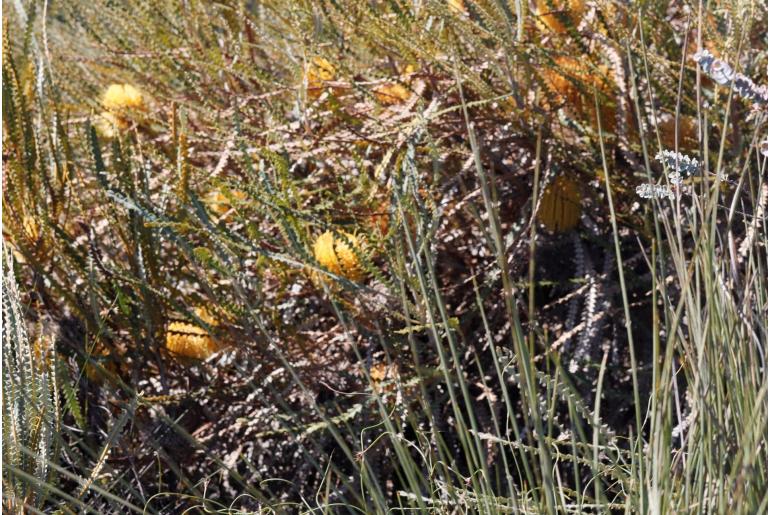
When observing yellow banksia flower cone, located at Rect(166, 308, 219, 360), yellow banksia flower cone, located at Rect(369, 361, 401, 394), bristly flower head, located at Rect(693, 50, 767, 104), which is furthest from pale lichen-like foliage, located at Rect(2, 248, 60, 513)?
bristly flower head, located at Rect(693, 50, 767, 104)

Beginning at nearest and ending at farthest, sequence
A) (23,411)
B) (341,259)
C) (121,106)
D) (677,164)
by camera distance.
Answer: (677,164) < (23,411) < (341,259) < (121,106)

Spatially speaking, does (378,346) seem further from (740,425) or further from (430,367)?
(740,425)

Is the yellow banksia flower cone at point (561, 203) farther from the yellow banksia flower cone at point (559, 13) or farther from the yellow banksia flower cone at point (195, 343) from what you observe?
the yellow banksia flower cone at point (195, 343)

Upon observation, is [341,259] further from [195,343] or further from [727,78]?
[727,78]

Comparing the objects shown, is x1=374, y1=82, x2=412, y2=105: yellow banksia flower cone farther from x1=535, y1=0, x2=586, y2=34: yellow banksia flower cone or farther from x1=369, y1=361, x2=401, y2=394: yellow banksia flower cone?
x1=369, y1=361, x2=401, y2=394: yellow banksia flower cone

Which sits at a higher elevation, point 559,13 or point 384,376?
point 559,13

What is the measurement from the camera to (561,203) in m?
1.34

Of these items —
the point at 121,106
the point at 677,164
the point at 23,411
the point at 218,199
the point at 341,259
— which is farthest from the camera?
the point at 121,106

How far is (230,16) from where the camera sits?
5.80ft

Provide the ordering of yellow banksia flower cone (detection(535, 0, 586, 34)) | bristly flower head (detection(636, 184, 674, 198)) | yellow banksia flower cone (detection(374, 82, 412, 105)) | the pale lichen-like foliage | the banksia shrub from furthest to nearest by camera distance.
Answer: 1. the banksia shrub
2. yellow banksia flower cone (detection(374, 82, 412, 105))
3. yellow banksia flower cone (detection(535, 0, 586, 34))
4. the pale lichen-like foliage
5. bristly flower head (detection(636, 184, 674, 198))

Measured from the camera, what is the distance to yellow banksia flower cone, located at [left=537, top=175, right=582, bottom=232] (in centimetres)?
134

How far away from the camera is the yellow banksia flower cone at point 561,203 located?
52.6 inches

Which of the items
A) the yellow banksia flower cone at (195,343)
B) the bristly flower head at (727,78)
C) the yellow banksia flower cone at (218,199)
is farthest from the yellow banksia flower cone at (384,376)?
the bristly flower head at (727,78)

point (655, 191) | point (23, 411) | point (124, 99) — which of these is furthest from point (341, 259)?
point (124, 99)
